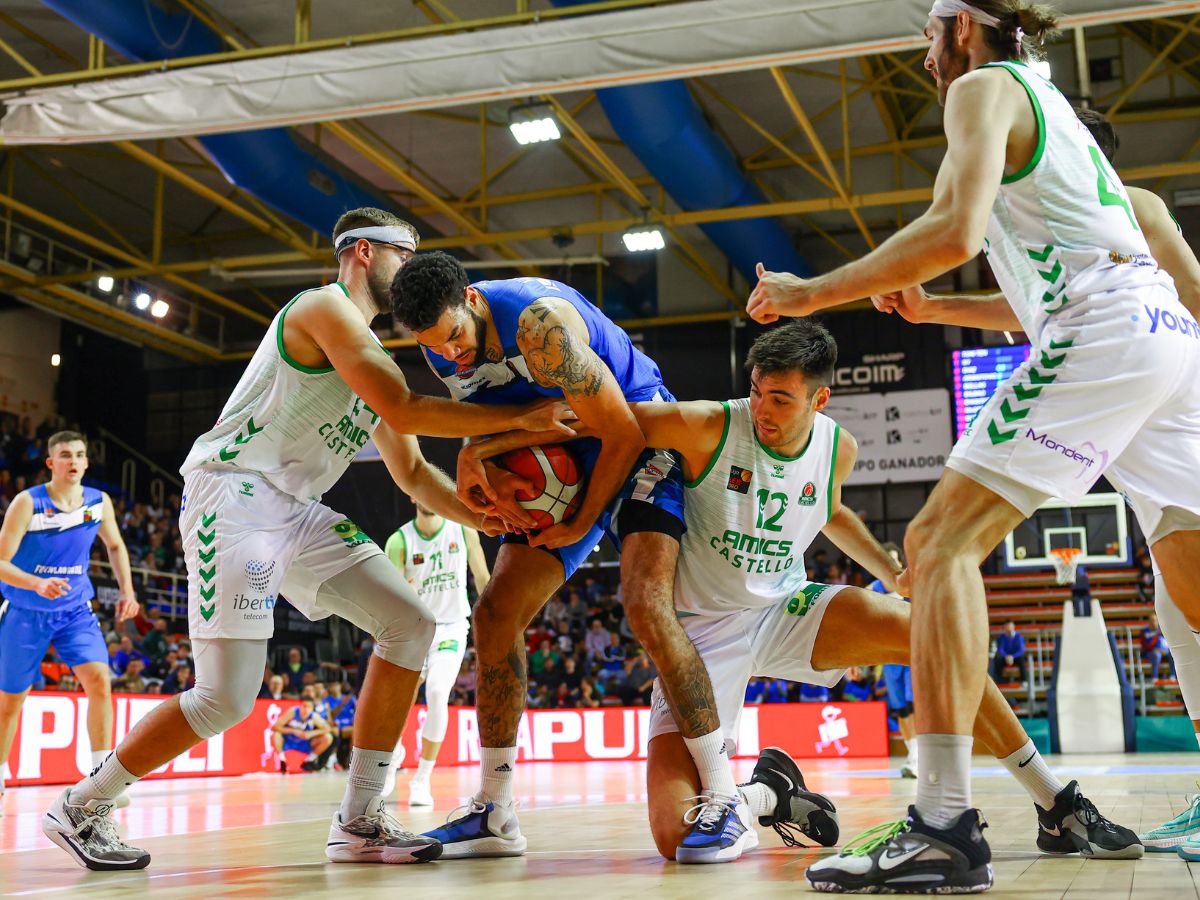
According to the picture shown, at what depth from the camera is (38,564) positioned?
24.3ft

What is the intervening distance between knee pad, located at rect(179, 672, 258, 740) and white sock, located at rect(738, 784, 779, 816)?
1.62 meters

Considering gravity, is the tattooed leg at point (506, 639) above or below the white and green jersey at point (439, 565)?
below

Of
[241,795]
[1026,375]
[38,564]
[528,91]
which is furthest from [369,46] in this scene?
[1026,375]

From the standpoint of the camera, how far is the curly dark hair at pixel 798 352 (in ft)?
12.1

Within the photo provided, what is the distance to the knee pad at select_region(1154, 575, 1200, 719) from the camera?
11.4 ft

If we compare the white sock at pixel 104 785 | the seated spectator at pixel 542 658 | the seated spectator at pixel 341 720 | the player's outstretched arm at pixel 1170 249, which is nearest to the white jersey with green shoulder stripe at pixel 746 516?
the player's outstretched arm at pixel 1170 249

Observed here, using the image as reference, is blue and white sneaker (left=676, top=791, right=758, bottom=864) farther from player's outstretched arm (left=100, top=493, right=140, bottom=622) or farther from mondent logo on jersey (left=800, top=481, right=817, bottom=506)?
player's outstretched arm (left=100, top=493, right=140, bottom=622)

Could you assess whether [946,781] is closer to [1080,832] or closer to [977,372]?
[1080,832]

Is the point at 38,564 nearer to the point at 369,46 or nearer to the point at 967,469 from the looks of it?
the point at 369,46

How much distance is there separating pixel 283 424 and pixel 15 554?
4371 mm

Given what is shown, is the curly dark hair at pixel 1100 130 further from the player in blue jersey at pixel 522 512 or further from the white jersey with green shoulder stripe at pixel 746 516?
the player in blue jersey at pixel 522 512

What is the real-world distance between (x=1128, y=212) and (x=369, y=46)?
873 centimetres

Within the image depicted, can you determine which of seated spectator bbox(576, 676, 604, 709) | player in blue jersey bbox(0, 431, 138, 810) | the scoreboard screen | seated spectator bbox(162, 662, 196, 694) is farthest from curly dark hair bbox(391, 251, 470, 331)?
→ the scoreboard screen

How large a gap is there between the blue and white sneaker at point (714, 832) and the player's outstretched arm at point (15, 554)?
4919 millimetres
